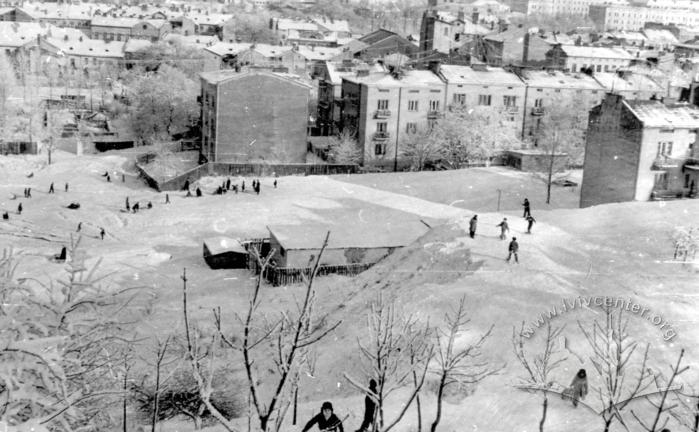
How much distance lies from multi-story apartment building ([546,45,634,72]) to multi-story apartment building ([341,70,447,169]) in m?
30.2

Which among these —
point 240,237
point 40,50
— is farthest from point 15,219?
point 40,50

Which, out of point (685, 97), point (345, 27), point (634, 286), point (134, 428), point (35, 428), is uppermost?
point (345, 27)

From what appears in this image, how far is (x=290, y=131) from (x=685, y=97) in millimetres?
26748

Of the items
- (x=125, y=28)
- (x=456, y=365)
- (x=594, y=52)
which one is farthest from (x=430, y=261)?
(x=125, y=28)

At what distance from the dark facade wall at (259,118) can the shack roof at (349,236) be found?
24.3 m

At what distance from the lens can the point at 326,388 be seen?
1872 cm

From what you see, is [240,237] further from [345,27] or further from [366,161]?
[345,27]

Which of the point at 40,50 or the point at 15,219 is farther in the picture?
the point at 40,50

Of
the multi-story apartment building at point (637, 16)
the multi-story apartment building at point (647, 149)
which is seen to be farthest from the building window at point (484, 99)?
the multi-story apartment building at point (637, 16)

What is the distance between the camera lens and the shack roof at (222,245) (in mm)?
31625

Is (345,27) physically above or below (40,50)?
above

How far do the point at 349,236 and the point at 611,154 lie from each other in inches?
614

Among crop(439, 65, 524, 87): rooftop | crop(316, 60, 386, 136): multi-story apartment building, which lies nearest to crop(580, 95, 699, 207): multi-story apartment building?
crop(439, 65, 524, 87): rooftop

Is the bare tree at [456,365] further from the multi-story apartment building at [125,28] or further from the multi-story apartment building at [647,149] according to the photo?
the multi-story apartment building at [125,28]
